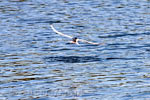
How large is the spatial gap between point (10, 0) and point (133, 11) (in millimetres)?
9232

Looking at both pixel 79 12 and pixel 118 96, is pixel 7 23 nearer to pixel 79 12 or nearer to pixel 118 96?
pixel 79 12

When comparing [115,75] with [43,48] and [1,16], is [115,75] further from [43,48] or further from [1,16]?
[1,16]

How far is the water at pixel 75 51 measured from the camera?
18484mm

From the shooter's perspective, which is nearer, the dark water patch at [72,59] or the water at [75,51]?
the water at [75,51]

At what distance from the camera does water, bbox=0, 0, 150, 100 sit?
1848 centimetres

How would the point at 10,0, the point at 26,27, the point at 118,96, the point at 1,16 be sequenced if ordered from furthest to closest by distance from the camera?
the point at 10,0 < the point at 1,16 < the point at 26,27 < the point at 118,96

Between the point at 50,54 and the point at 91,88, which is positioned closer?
the point at 91,88

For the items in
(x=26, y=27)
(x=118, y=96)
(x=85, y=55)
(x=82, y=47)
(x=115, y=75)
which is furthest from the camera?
(x=26, y=27)

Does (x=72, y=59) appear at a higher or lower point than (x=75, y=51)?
higher

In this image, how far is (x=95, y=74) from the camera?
2059cm

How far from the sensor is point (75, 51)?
990 inches

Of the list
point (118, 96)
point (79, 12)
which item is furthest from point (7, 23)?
A: point (118, 96)

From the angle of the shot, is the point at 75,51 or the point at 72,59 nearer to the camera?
the point at 72,59

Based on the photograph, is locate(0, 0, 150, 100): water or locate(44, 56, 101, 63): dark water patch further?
locate(44, 56, 101, 63): dark water patch
